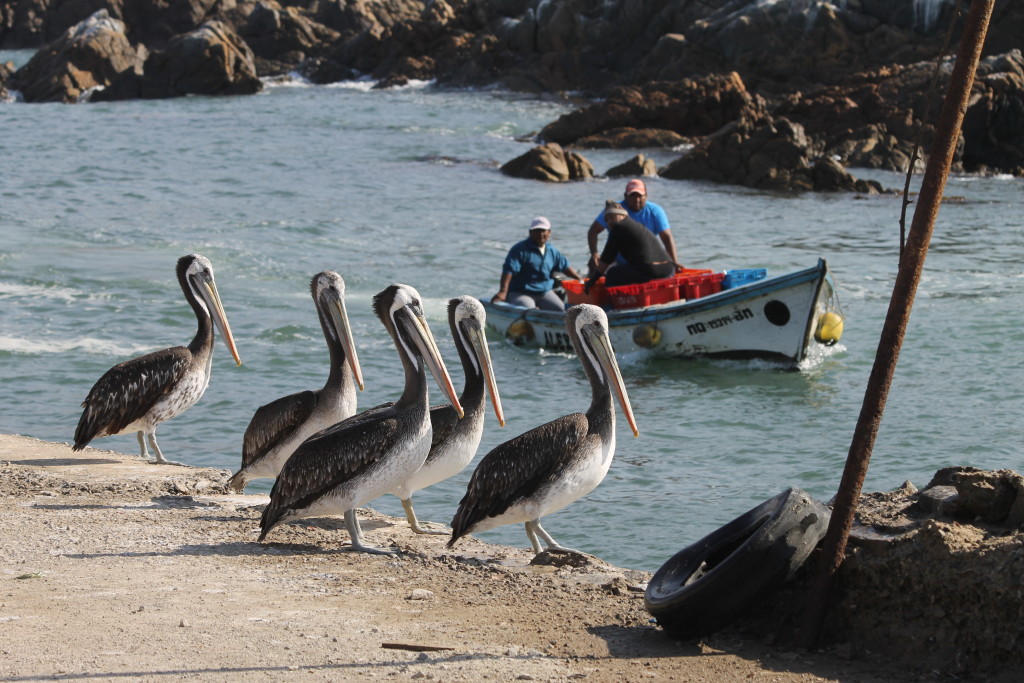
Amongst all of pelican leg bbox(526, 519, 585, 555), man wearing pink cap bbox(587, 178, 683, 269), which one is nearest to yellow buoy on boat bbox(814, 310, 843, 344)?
man wearing pink cap bbox(587, 178, 683, 269)

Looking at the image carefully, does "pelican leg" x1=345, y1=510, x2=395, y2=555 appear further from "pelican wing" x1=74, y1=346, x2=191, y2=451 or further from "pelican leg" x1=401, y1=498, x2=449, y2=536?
"pelican wing" x1=74, y1=346, x2=191, y2=451

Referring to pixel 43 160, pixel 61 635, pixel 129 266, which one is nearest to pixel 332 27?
pixel 43 160

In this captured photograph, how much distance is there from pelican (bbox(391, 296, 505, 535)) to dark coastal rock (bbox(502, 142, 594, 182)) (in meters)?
24.3

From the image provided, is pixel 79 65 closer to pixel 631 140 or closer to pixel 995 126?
pixel 631 140

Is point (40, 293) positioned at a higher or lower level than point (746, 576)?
lower

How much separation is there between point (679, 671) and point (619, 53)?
52268mm

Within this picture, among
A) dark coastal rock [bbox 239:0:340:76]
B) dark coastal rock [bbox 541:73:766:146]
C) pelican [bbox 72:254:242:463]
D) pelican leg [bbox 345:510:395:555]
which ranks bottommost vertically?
pelican leg [bbox 345:510:395:555]

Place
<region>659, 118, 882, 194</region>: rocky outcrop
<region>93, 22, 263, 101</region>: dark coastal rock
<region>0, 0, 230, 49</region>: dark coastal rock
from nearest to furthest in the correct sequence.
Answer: <region>659, 118, 882, 194</region>: rocky outcrop < <region>93, 22, 263, 101</region>: dark coastal rock < <region>0, 0, 230, 49</region>: dark coastal rock

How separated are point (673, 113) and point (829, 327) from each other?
2625cm

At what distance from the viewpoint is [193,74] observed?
56656mm

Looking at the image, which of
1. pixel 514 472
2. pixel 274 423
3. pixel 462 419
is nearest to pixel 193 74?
pixel 274 423

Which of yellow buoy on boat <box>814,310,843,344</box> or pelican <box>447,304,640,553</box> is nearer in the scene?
pelican <box>447,304,640,553</box>

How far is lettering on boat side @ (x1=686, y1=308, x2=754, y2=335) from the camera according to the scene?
15688 mm

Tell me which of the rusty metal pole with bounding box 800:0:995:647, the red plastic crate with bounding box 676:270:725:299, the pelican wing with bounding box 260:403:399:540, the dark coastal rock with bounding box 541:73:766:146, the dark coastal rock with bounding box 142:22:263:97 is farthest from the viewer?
the dark coastal rock with bounding box 142:22:263:97
